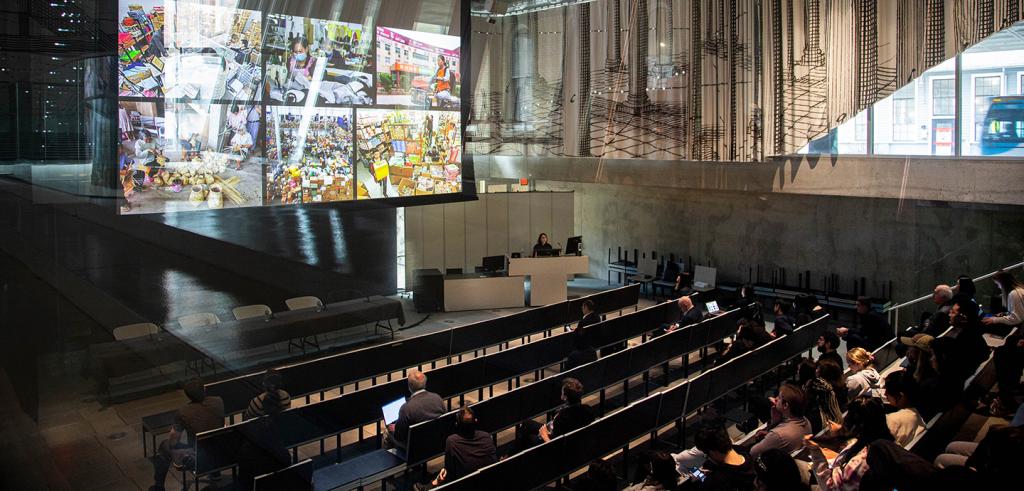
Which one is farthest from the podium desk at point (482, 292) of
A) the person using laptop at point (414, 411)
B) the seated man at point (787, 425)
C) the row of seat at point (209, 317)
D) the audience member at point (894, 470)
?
the audience member at point (894, 470)

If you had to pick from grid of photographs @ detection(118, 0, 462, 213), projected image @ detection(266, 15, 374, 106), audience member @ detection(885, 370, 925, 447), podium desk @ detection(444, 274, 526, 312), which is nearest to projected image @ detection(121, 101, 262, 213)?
grid of photographs @ detection(118, 0, 462, 213)

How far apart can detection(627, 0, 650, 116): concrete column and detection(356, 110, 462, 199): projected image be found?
457 cm

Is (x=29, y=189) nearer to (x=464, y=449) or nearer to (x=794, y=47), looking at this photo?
(x=464, y=449)

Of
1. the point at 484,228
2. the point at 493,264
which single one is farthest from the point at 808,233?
the point at 484,228

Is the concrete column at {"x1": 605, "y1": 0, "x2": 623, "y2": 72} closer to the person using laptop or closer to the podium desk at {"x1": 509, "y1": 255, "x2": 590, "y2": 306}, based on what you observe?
the podium desk at {"x1": 509, "y1": 255, "x2": 590, "y2": 306}

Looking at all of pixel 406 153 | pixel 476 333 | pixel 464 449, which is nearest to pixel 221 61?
pixel 406 153

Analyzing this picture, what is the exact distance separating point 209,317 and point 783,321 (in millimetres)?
5174

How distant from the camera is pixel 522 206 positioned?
13.2 meters

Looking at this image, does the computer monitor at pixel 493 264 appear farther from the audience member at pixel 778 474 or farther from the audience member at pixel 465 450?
the audience member at pixel 778 474

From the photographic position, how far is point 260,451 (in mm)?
4973

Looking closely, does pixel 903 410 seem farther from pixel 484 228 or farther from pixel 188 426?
pixel 484 228

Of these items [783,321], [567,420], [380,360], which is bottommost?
[567,420]

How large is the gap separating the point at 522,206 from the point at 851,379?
801cm

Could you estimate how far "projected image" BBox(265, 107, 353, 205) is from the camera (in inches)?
207
